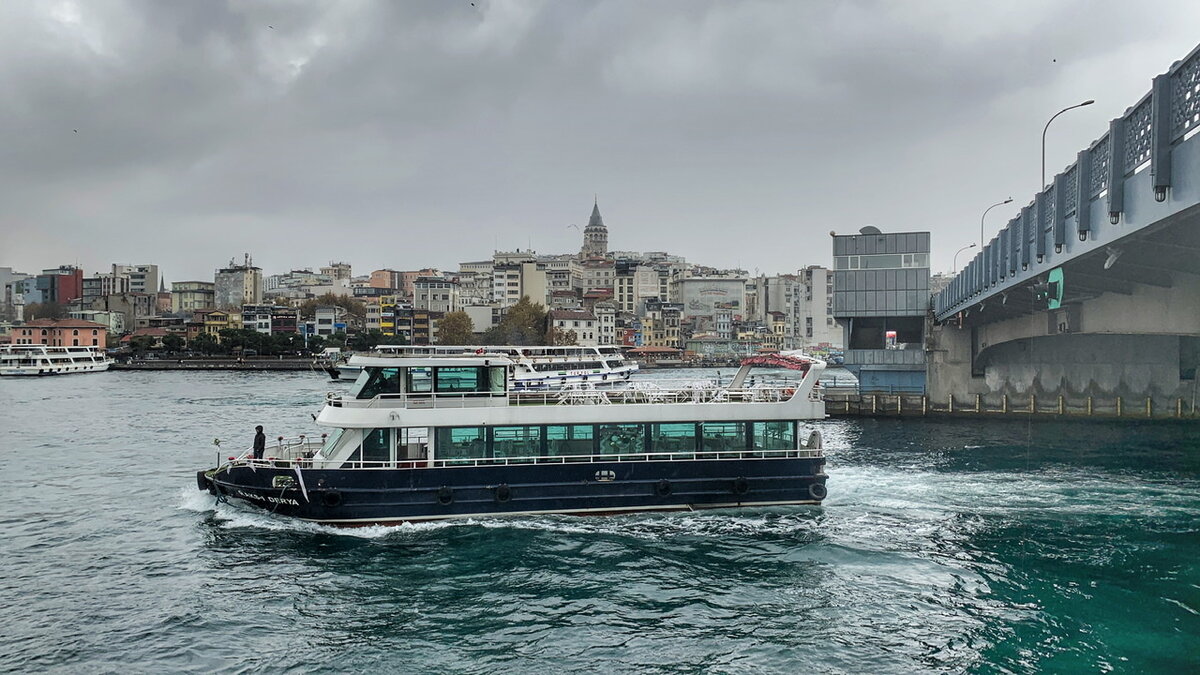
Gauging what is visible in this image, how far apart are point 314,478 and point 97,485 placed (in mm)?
12063

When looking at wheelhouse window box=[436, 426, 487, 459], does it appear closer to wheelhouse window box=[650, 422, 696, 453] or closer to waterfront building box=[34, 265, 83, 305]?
wheelhouse window box=[650, 422, 696, 453]

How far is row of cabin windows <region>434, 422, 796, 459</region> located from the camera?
68.2ft

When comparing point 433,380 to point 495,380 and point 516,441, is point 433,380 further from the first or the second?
point 516,441

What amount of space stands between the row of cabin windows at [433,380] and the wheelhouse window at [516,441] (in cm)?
107

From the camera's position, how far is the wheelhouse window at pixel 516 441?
20844mm

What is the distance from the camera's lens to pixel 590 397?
870 inches

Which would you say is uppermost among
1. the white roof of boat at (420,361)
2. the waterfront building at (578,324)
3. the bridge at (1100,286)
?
the waterfront building at (578,324)

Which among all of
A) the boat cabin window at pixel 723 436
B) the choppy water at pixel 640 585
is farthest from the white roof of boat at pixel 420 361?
the boat cabin window at pixel 723 436

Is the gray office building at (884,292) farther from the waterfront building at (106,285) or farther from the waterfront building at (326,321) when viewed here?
the waterfront building at (106,285)

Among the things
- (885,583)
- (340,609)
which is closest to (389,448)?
(340,609)

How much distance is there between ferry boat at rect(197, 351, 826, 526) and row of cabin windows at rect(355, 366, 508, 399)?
0.03 meters

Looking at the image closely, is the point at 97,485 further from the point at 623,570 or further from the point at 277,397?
the point at 277,397

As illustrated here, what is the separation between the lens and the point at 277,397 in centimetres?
6481

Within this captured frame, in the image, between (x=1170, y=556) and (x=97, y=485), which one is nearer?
(x=1170, y=556)
